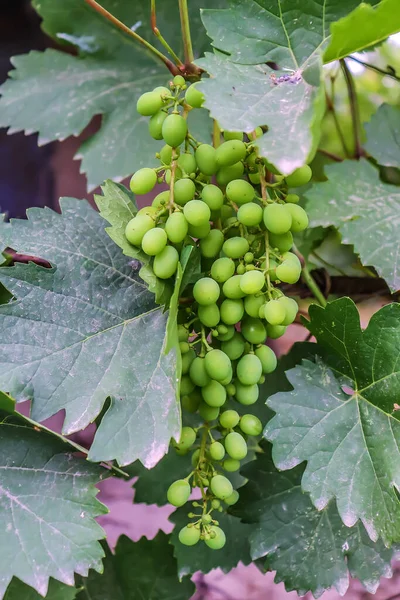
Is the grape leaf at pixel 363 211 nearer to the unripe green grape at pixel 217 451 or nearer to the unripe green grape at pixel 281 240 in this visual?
the unripe green grape at pixel 281 240

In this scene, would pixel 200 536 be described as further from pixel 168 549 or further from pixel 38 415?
pixel 168 549

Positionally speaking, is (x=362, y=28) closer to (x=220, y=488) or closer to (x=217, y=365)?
(x=217, y=365)

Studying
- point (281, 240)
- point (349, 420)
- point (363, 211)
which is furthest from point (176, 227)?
point (363, 211)

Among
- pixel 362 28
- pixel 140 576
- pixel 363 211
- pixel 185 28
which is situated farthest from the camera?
pixel 140 576

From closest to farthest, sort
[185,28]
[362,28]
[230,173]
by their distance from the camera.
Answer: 1. [362,28]
2. [230,173]
3. [185,28]

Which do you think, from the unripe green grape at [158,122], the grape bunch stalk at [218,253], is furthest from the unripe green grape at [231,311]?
the unripe green grape at [158,122]

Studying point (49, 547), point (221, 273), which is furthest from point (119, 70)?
point (49, 547)
